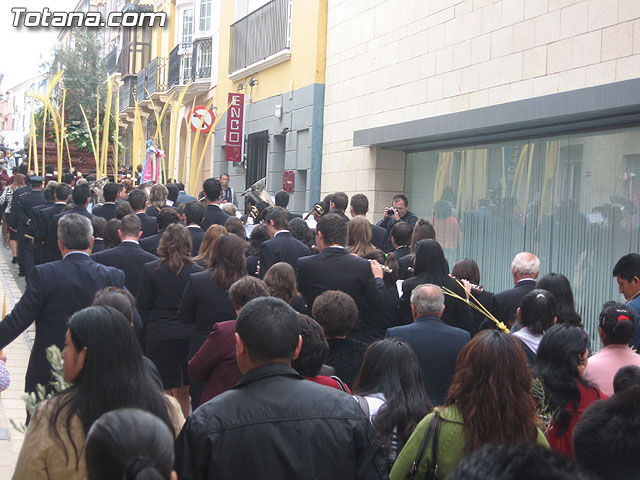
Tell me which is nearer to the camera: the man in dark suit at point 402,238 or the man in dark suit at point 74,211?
the man in dark suit at point 402,238

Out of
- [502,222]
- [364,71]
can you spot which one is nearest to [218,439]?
[502,222]

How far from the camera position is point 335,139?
16641 millimetres

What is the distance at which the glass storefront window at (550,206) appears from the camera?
9500 mm

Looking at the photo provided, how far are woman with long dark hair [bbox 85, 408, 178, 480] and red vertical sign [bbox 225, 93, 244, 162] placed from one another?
19.6 metres

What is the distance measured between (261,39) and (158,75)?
9813 mm

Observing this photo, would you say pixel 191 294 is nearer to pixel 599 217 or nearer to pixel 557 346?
pixel 557 346

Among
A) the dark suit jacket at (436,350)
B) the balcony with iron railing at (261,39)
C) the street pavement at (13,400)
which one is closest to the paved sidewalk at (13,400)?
the street pavement at (13,400)

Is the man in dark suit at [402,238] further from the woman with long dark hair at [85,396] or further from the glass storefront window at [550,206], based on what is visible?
the woman with long dark hair at [85,396]

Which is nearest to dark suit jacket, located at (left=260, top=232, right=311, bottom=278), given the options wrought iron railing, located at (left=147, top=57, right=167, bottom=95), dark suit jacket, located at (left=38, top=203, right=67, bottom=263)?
dark suit jacket, located at (left=38, top=203, right=67, bottom=263)

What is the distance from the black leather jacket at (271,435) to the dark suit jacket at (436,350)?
76.7 inches

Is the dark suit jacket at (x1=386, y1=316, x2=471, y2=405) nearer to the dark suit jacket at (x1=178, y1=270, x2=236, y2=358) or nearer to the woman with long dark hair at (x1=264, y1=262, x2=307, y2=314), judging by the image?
the woman with long dark hair at (x1=264, y1=262, x2=307, y2=314)

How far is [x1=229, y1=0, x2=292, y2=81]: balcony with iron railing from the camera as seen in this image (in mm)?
19156

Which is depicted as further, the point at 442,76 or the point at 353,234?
the point at 442,76

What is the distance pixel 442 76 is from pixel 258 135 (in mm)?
9127
